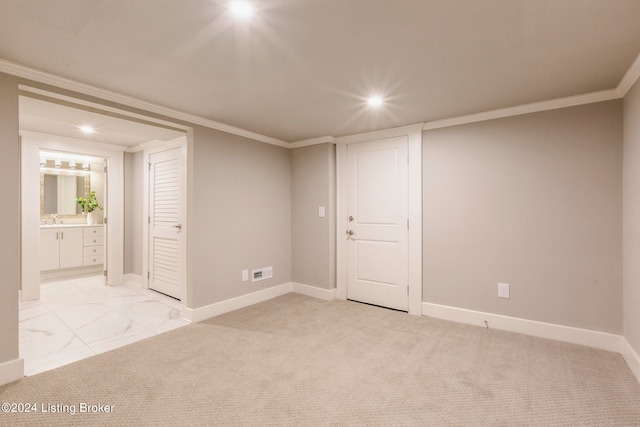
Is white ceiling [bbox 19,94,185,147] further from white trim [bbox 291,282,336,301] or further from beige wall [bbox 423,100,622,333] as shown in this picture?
beige wall [bbox 423,100,622,333]

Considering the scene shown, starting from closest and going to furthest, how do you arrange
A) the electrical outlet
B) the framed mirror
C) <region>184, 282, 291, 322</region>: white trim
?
the electrical outlet
<region>184, 282, 291, 322</region>: white trim
the framed mirror

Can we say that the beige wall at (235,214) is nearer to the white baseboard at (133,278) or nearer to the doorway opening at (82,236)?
the doorway opening at (82,236)

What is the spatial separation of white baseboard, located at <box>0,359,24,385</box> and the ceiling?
2.02 metres

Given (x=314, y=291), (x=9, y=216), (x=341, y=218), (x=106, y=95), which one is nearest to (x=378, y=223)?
(x=341, y=218)

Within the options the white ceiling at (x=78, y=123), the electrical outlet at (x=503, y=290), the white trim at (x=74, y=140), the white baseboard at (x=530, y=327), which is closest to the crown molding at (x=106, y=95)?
the white ceiling at (x=78, y=123)

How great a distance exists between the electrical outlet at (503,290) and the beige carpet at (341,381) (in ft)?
1.13

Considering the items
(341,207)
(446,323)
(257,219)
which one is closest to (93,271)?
(257,219)

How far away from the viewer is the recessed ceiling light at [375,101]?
2632 mm

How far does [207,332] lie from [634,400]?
319cm

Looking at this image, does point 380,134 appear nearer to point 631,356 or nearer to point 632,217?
point 632,217

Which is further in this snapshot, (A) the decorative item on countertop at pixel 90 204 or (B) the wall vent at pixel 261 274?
(A) the decorative item on countertop at pixel 90 204

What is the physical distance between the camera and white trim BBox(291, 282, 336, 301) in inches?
157

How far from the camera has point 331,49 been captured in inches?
72.3

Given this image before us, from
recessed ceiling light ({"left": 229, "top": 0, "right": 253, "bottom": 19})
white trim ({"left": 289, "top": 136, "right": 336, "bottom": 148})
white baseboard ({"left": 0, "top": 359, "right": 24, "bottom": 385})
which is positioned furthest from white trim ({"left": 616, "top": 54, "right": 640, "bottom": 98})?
white baseboard ({"left": 0, "top": 359, "right": 24, "bottom": 385})
